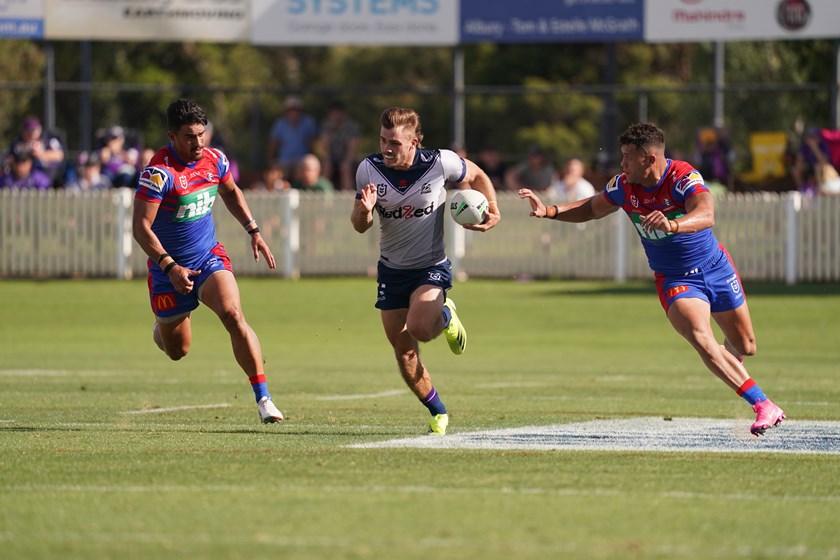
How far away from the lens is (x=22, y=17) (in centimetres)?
2866

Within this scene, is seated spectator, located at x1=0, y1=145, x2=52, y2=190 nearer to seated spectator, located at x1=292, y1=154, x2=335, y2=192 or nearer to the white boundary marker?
seated spectator, located at x1=292, y1=154, x2=335, y2=192

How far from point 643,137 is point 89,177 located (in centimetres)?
1758

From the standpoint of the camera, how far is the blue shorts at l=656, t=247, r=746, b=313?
34.7ft

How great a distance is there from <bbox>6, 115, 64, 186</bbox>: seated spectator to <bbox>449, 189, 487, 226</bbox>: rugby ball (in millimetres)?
17083

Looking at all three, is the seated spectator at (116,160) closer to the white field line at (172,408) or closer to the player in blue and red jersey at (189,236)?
the white field line at (172,408)

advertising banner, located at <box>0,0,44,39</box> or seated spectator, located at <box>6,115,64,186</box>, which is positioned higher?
advertising banner, located at <box>0,0,44,39</box>

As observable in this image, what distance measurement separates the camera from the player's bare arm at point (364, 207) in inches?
396

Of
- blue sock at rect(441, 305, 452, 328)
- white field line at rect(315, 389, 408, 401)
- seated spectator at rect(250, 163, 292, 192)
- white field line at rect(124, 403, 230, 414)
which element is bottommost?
white field line at rect(315, 389, 408, 401)

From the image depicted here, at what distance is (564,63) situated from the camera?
179 ft

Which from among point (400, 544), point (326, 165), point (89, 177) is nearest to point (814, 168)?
point (326, 165)

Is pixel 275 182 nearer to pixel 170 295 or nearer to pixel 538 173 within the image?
pixel 538 173

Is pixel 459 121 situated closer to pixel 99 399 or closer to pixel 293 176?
pixel 293 176

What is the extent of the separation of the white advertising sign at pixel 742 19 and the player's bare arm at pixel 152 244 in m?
18.3

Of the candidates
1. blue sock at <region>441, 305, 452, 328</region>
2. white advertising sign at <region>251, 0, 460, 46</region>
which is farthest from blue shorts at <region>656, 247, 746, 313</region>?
white advertising sign at <region>251, 0, 460, 46</region>
